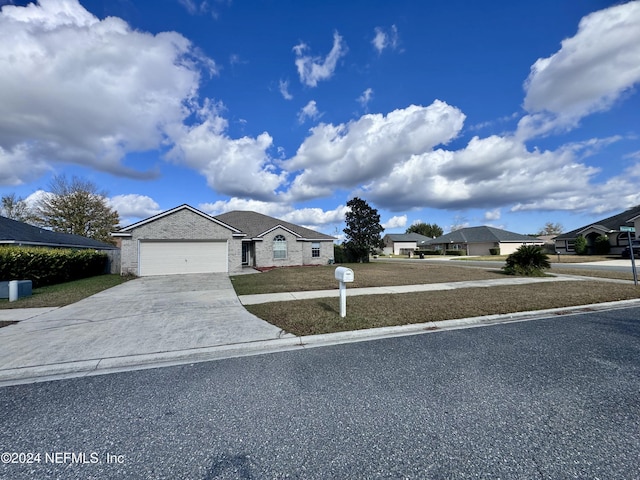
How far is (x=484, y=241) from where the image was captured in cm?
4472

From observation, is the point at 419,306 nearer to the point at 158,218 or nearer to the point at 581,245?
the point at 158,218

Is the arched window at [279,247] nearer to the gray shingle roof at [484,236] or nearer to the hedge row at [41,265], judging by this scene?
the hedge row at [41,265]

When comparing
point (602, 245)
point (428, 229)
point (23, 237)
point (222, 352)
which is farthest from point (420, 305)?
point (428, 229)

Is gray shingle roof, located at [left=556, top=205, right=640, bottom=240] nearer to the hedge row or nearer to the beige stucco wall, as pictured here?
the beige stucco wall

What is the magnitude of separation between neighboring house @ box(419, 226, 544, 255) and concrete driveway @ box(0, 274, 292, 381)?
46.0 m

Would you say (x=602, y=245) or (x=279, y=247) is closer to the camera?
(x=279, y=247)

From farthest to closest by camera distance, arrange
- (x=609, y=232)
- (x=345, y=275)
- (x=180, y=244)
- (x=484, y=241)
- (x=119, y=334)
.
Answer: (x=484, y=241) → (x=609, y=232) → (x=180, y=244) → (x=345, y=275) → (x=119, y=334)

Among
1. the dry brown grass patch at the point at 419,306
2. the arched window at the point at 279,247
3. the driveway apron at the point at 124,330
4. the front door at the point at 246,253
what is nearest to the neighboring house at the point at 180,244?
the arched window at the point at 279,247

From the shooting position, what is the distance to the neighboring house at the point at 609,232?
30469mm

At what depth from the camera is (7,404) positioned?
10.3 feet

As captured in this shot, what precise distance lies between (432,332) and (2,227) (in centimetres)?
2489

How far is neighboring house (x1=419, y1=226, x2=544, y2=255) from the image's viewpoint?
43.6 metres

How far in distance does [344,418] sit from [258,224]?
2471cm

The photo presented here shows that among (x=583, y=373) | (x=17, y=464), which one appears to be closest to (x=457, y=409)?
(x=583, y=373)
